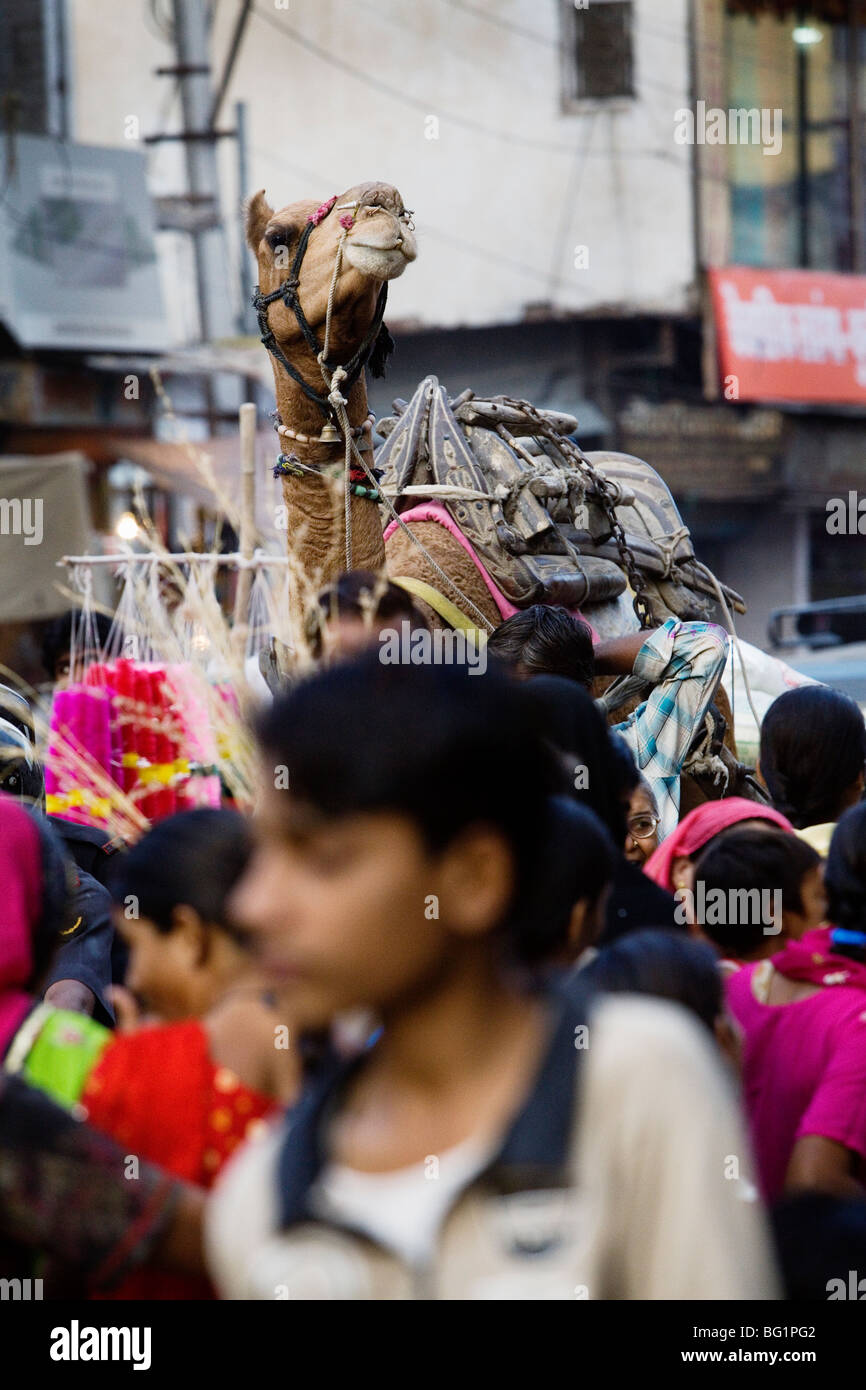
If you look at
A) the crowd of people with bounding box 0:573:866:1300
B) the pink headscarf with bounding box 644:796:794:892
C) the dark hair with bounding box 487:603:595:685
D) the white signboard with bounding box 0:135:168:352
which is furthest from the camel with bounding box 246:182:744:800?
the white signboard with bounding box 0:135:168:352

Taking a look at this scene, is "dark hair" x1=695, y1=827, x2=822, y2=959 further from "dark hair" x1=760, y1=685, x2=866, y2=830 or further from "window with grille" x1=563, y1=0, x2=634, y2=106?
"window with grille" x1=563, y1=0, x2=634, y2=106

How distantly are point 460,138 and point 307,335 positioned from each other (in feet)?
56.5

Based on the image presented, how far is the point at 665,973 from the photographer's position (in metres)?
2.34

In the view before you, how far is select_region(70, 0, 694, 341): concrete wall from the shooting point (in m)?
20.6

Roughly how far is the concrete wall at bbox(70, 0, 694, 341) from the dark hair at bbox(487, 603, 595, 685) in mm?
16419

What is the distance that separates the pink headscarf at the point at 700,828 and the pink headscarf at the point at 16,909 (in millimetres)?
1548

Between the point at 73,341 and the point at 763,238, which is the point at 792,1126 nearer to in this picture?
the point at 73,341

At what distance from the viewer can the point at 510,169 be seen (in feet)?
69.0

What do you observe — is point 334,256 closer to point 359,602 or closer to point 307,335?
point 307,335

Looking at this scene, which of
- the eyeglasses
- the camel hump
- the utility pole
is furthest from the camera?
the utility pole

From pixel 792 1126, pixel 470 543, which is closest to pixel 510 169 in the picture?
pixel 470 543

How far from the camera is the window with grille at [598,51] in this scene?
20.5m

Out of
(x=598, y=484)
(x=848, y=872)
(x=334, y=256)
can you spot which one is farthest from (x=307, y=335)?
(x=848, y=872)
